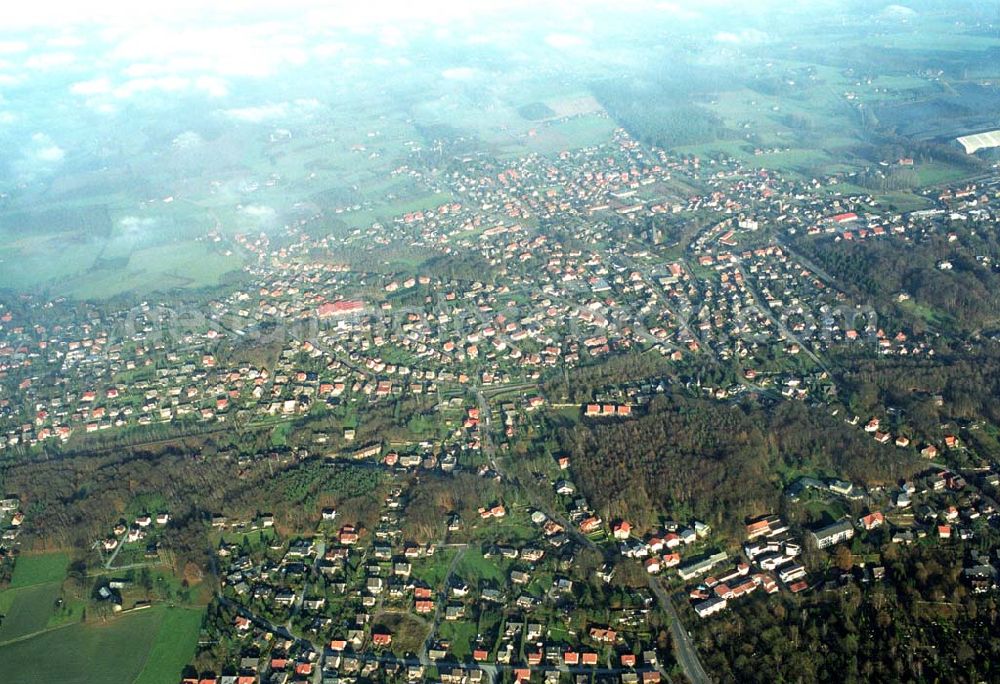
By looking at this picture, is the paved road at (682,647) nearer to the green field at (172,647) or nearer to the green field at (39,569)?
the green field at (172,647)

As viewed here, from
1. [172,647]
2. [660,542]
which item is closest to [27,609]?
[172,647]

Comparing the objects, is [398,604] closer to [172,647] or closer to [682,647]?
[172,647]

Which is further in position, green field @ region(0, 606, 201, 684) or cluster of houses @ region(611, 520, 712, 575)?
cluster of houses @ region(611, 520, 712, 575)

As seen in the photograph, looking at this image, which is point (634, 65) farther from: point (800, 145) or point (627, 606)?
point (627, 606)

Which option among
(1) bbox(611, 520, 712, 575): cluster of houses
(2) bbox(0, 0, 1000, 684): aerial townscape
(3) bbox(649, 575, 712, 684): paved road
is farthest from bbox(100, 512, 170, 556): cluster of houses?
(3) bbox(649, 575, 712, 684): paved road

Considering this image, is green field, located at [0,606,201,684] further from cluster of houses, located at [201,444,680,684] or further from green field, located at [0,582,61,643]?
cluster of houses, located at [201,444,680,684]

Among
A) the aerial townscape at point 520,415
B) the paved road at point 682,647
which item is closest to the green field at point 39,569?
the aerial townscape at point 520,415
